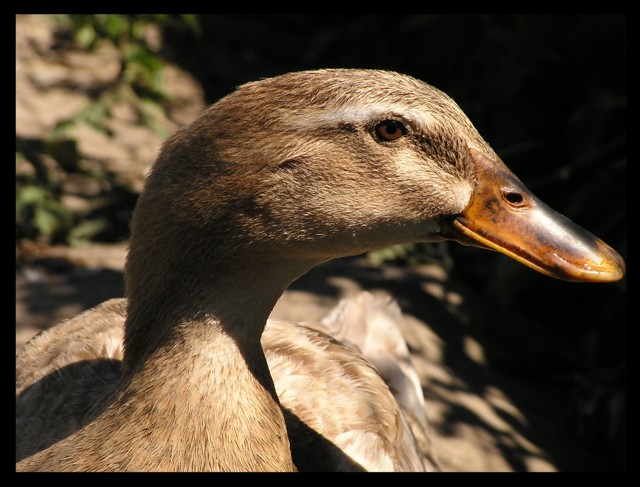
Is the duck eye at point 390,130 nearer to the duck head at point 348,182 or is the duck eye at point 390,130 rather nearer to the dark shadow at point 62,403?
the duck head at point 348,182

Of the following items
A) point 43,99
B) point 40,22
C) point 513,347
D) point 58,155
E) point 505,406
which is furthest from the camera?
point 40,22

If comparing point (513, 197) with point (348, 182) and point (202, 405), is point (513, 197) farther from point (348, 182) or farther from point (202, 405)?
point (202, 405)

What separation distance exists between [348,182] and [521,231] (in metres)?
0.46

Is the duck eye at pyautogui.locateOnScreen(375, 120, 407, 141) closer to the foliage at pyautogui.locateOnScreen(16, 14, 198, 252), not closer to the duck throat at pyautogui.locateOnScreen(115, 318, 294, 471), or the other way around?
the duck throat at pyautogui.locateOnScreen(115, 318, 294, 471)

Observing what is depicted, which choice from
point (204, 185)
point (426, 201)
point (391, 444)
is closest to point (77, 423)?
point (204, 185)

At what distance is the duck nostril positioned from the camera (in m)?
1.96

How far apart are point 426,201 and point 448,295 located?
317 centimetres

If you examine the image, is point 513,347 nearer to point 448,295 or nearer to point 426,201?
point 448,295

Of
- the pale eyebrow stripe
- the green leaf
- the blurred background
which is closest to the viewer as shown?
the pale eyebrow stripe

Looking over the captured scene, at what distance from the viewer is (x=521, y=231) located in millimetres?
1954

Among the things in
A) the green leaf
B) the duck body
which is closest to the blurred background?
the green leaf

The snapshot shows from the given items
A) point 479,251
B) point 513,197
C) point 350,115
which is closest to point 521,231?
point 513,197

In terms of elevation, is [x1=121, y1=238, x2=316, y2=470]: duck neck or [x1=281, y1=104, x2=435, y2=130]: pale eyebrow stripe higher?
[x1=281, y1=104, x2=435, y2=130]: pale eyebrow stripe

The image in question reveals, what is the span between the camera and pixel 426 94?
1939mm
